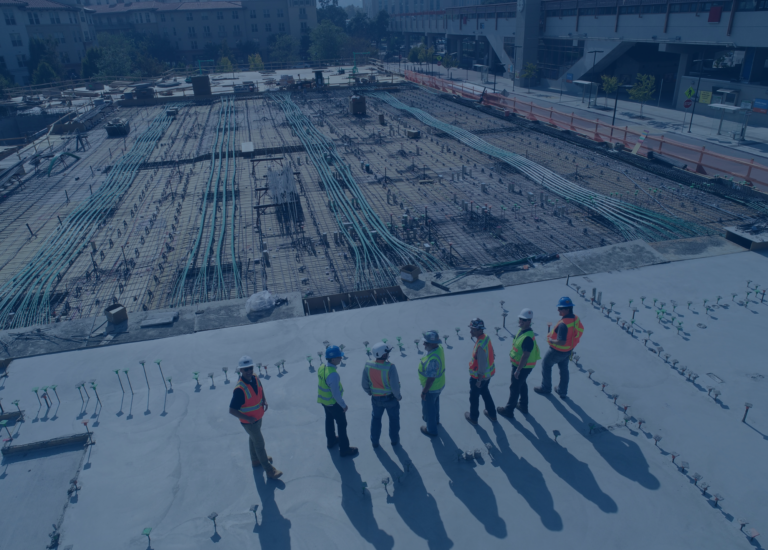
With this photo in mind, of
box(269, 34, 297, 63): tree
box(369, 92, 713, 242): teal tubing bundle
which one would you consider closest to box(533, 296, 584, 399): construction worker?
box(369, 92, 713, 242): teal tubing bundle

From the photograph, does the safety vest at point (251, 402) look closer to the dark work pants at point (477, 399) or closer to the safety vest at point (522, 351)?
the dark work pants at point (477, 399)

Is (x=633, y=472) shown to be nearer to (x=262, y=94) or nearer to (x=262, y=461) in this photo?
(x=262, y=461)

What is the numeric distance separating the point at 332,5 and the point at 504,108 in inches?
3392

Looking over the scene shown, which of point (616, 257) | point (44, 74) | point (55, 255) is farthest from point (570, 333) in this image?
point (44, 74)

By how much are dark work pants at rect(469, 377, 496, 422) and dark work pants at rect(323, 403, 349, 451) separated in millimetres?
1424

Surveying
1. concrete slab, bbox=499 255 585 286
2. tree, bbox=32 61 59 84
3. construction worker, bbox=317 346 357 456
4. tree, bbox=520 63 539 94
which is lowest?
concrete slab, bbox=499 255 585 286

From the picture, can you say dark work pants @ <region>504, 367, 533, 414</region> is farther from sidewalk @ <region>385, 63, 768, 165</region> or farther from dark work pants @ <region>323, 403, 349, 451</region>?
sidewalk @ <region>385, 63, 768, 165</region>

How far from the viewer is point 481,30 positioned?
48.1 m

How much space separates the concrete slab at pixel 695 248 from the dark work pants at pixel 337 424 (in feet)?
23.8

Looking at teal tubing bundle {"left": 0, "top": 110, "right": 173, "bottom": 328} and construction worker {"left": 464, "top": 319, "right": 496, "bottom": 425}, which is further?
teal tubing bundle {"left": 0, "top": 110, "right": 173, "bottom": 328}

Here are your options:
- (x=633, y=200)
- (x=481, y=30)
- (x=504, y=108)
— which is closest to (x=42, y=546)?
(x=633, y=200)

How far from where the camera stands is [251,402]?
189 inches

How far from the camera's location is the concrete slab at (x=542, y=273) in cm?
879

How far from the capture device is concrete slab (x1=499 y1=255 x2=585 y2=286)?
28.8 feet
